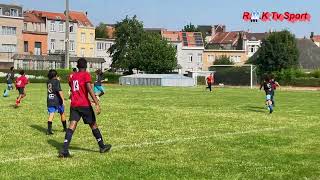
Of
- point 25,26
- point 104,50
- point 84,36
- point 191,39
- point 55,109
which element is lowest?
point 55,109

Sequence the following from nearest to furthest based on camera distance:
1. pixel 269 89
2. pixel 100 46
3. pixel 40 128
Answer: pixel 40 128, pixel 269 89, pixel 100 46

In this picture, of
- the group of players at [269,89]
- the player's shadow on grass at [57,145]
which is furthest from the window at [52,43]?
the player's shadow on grass at [57,145]

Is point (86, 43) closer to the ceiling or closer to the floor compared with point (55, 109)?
closer to the ceiling

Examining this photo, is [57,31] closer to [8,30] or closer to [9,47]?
[8,30]

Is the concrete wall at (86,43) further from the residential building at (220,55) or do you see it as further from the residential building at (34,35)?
the residential building at (220,55)

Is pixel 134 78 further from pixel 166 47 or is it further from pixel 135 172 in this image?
pixel 135 172

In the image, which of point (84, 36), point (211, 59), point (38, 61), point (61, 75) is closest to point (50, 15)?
point (84, 36)

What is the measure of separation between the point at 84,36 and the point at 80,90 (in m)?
102

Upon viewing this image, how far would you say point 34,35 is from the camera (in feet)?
333

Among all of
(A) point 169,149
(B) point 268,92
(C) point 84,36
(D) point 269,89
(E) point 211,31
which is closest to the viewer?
(A) point 169,149

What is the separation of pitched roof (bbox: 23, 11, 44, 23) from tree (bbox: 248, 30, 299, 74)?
41.8 meters

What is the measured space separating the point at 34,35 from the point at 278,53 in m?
44.4

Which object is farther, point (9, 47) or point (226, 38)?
point (226, 38)

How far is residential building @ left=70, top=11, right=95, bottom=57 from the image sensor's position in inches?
4392
